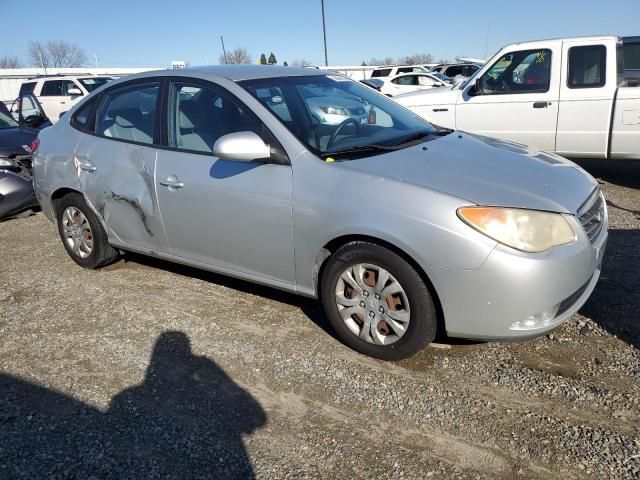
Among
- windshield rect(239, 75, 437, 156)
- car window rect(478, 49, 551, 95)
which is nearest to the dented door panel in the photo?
windshield rect(239, 75, 437, 156)

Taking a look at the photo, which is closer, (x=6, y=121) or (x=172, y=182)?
(x=172, y=182)

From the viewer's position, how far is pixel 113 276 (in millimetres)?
4582

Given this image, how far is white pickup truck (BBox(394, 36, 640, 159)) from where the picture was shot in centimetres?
647

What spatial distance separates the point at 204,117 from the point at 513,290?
2.32 meters

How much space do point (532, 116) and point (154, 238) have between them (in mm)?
5271

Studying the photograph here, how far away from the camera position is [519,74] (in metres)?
7.03

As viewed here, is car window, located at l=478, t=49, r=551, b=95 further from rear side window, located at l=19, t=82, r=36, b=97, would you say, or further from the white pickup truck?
rear side window, located at l=19, t=82, r=36, b=97

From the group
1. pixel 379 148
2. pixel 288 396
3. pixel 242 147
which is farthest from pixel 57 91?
pixel 288 396

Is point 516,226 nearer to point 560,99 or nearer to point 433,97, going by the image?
point 560,99

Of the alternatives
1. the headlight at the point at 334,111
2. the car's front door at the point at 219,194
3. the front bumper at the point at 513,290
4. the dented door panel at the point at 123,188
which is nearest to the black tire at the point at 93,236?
the dented door panel at the point at 123,188

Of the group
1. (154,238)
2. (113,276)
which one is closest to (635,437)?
(154,238)

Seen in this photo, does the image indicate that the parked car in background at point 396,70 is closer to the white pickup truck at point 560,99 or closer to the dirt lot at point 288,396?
the white pickup truck at point 560,99

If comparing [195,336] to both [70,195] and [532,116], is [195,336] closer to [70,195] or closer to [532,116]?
[70,195]

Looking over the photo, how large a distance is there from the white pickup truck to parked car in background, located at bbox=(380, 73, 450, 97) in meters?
11.2
